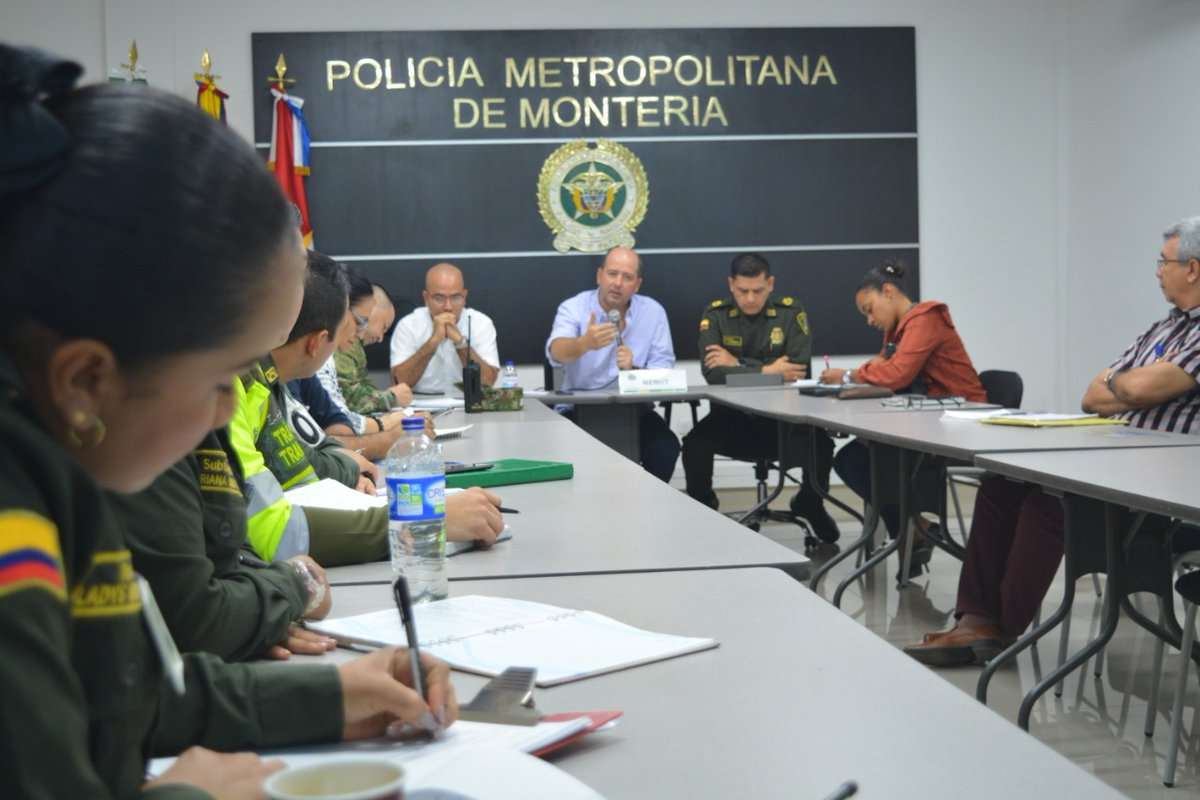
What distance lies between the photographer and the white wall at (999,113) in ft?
22.1

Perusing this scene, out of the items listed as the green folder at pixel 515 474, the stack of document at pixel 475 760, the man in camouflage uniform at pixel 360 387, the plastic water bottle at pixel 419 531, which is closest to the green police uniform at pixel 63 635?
the stack of document at pixel 475 760

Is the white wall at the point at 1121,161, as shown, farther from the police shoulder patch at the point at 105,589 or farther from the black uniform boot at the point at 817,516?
the police shoulder patch at the point at 105,589

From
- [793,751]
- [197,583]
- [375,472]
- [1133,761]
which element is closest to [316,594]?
[197,583]

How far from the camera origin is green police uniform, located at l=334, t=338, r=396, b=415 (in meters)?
4.88

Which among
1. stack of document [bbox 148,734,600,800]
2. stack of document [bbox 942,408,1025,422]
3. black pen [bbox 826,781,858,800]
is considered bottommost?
stack of document [bbox 942,408,1025,422]

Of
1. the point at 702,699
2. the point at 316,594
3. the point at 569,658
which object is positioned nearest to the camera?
the point at 702,699

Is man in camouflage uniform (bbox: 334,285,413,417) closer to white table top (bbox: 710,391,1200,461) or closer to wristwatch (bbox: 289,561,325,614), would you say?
white table top (bbox: 710,391,1200,461)

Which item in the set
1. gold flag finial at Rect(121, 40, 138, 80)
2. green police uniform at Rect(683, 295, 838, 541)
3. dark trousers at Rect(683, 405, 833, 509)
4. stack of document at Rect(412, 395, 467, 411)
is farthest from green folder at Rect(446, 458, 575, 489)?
gold flag finial at Rect(121, 40, 138, 80)

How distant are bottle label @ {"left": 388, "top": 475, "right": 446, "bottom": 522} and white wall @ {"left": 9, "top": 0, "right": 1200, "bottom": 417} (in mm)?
5683

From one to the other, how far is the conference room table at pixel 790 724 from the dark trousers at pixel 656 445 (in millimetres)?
4776

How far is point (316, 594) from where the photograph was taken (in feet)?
4.58

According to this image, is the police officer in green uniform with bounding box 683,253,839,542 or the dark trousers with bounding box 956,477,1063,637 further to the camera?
the police officer in green uniform with bounding box 683,253,839,542

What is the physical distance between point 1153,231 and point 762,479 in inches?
97.5

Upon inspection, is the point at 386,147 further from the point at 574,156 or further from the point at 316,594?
the point at 316,594
